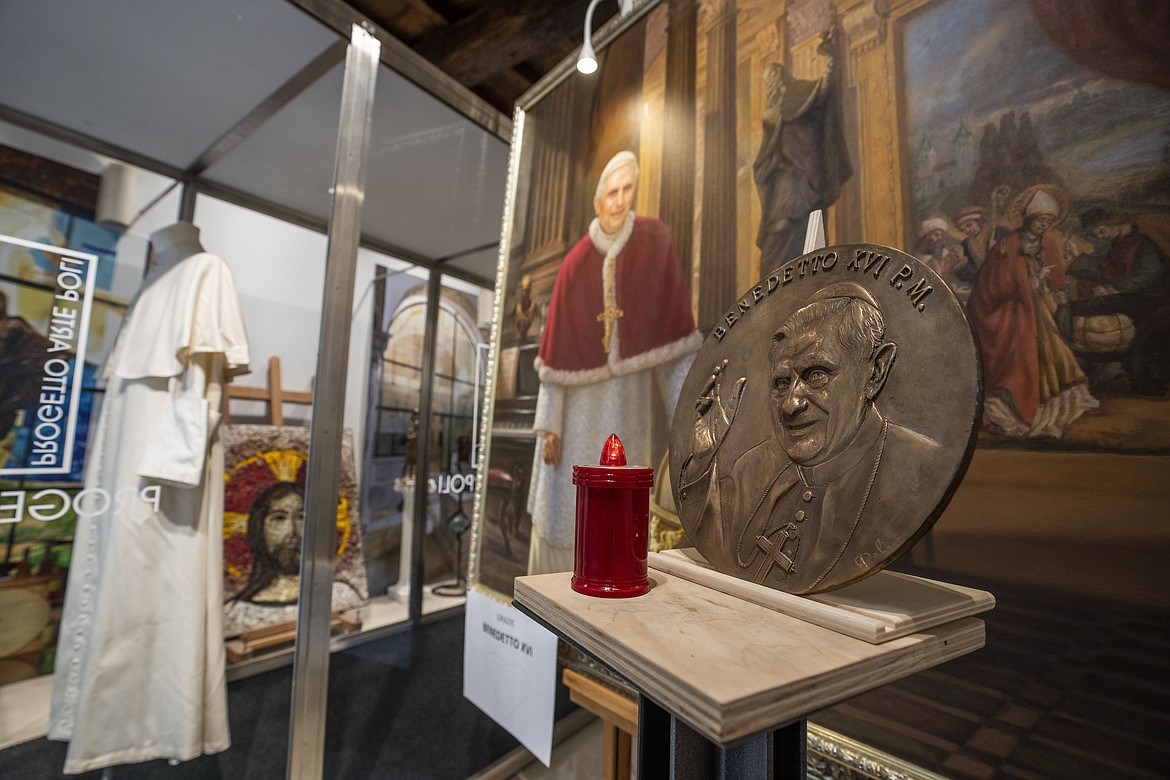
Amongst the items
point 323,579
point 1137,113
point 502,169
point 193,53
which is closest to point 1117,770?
point 1137,113

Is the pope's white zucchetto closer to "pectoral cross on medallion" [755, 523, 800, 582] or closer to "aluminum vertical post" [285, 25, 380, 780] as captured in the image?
"pectoral cross on medallion" [755, 523, 800, 582]

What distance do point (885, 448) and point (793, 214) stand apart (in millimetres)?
675

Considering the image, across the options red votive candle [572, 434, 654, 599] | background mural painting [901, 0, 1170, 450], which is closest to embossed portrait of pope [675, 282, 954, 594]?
red votive candle [572, 434, 654, 599]

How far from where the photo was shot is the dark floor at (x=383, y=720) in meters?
1.87

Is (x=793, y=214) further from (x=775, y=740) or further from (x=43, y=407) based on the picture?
(x=43, y=407)

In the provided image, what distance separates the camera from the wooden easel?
6.26ft

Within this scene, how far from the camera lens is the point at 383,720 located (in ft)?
6.88

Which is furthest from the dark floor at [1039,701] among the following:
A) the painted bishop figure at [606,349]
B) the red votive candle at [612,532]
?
the painted bishop figure at [606,349]

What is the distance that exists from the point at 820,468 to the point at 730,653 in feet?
0.82

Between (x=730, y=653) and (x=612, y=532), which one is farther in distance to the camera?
(x=612, y=532)

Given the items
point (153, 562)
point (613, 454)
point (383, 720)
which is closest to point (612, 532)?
point (613, 454)

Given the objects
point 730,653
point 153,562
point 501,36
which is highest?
point 501,36

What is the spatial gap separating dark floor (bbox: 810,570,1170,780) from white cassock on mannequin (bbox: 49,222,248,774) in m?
1.93

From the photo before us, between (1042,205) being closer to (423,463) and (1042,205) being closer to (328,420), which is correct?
(328,420)
